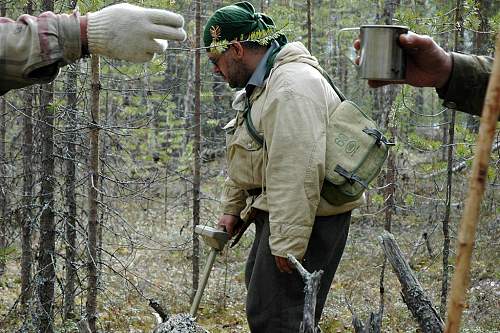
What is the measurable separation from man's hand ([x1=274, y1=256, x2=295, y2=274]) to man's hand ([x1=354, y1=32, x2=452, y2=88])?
1.59 m

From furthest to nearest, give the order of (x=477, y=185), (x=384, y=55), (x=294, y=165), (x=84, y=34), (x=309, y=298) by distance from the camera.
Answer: (x=294, y=165) → (x=84, y=34) → (x=384, y=55) → (x=309, y=298) → (x=477, y=185)

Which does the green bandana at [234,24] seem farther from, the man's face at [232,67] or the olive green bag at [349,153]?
the olive green bag at [349,153]

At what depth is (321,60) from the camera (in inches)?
832

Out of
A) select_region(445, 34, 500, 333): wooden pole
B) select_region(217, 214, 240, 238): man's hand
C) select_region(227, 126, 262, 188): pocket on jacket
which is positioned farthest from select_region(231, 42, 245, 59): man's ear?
select_region(445, 34, 500, 333): wooden pole

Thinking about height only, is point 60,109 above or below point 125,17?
below

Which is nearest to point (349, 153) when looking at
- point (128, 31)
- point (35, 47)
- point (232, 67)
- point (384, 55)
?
point (232, 67)

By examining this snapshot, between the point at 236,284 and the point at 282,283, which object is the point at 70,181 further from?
the point at 236,284

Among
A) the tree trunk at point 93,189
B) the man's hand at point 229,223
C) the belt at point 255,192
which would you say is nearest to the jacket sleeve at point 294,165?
the belt at point 255,192

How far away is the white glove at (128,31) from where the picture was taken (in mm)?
2616

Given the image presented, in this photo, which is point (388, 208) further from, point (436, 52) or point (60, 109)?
point (436, 52)

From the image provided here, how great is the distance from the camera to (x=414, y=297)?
8.72 feet

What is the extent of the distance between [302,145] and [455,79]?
1.38 metres

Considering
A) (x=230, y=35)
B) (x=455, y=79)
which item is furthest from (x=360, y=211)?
(x=455, y=79)

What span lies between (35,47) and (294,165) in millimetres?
1757
